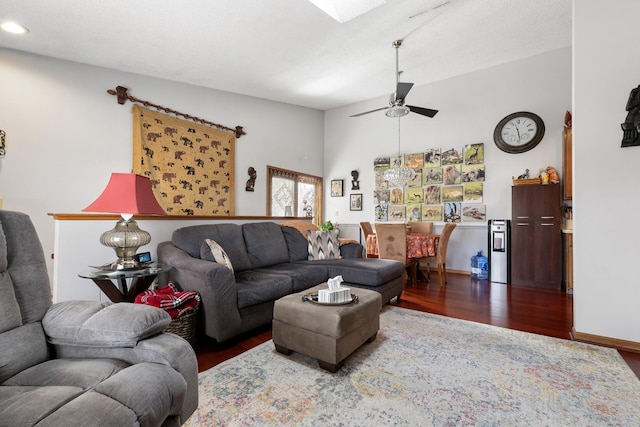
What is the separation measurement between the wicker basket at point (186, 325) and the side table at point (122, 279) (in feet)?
1.18

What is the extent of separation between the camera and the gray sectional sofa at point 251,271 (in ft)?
7.35

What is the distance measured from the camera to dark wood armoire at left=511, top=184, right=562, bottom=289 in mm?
4180

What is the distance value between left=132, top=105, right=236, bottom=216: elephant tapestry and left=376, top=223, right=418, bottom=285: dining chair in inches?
99.3

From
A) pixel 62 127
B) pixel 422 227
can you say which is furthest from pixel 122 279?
pixel 422 227

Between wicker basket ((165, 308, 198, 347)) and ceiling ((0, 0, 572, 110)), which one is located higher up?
ceiling ((0, 0, 572, 110))

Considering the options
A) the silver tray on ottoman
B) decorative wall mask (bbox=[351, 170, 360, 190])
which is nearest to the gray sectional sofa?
the silver tray on ottoman

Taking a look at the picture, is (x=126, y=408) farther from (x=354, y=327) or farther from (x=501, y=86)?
(x=501, y=86)

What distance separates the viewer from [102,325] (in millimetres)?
→ 1121

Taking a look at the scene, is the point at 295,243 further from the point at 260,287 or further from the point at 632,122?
the point at 632,122

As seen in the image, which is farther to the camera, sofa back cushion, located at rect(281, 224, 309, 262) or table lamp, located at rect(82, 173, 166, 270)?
sofa back cushion, located at rect(281, 224, 309, 262)

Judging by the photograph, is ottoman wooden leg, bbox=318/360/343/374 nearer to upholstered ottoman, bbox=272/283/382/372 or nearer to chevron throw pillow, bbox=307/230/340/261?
upholstered ottoman, bbox=272/283/382/372

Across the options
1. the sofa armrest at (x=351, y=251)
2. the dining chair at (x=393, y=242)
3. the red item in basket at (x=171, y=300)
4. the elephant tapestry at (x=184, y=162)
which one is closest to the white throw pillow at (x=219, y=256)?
the red item in basket at (x=171, y=300)

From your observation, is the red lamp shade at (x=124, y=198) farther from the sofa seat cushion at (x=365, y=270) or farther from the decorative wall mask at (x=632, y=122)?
the decorative wall mask at (x=632, y=122)

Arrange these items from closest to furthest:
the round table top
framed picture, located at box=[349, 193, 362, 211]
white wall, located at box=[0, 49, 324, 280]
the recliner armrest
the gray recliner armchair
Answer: the gray recliner armchair → the recliner armrest → the round table top → white wall, located at box=[0, 49, 324, 280] → framed picture, located at box=[349, 193, 362, 211]
